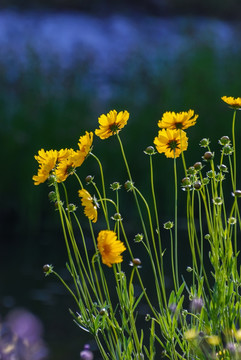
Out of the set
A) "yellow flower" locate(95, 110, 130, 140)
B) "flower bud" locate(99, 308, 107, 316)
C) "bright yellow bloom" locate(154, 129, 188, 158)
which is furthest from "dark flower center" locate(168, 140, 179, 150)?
"flower bud" locate(99, 308, 107, 316)

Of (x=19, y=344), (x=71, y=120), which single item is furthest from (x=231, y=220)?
(x=71, y=120)

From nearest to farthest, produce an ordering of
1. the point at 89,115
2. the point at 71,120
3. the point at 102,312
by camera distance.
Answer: the point at 102,312
the point at 71,120
the point at 89,115

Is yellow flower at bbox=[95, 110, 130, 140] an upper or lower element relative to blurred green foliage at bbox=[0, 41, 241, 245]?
upper

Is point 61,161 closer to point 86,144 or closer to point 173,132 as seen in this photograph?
point 86,144

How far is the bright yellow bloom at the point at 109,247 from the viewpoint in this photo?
150 cm

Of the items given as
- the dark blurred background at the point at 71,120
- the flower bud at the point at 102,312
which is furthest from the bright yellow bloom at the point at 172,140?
the dark blurred background at the point at 71,120

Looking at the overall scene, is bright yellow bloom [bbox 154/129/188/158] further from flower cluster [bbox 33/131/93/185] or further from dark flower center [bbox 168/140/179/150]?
flower cluster [bbox 33/131/93/185]

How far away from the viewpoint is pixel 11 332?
188cm

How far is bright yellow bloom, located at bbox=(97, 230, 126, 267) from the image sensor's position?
150 centimetres

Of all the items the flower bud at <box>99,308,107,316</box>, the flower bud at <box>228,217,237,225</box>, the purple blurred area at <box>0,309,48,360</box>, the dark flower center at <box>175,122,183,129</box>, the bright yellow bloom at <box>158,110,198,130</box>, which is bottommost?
the purple blurred area at <box>0,309,48,360</box>

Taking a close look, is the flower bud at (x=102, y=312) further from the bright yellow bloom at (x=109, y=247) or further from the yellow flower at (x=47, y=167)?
the yellow flower at (x=47, y=167)

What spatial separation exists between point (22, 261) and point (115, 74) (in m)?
5.39

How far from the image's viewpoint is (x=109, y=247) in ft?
4.96

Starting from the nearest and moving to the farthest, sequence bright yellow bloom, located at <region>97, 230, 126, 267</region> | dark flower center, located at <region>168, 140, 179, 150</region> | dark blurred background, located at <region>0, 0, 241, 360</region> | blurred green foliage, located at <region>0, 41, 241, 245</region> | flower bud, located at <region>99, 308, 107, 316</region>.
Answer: bright yellow bloom, located at <region>97, 230, 126, 267</region> < flower bud, located at <region>99, 308, 107, 316</region> < dark flower center, located at <region>168, 140, 179, 150</region> < dark blurred background, located at <region>0, 0, 241, 360</region> < blurred green foliage, located at <region>0, 41, 241, 245</region>
